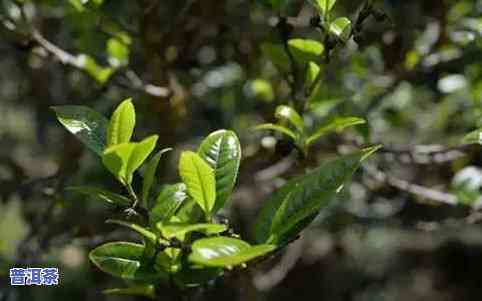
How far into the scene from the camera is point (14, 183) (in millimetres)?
1892

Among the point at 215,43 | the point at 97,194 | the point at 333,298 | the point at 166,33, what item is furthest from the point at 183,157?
the point at 333,298

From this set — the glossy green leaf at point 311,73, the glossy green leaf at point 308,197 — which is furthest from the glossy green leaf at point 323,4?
the glossy green leaf at point 308,197

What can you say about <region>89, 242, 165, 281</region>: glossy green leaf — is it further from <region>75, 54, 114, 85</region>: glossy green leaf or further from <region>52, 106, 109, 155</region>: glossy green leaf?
<region>75, 54, 114, 85</region>: glossy green leaf

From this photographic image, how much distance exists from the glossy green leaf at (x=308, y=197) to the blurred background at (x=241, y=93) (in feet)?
0.99

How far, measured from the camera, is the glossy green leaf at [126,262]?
982mm

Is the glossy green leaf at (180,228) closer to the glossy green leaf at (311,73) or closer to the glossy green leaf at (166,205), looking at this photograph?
the glossy green leaf at (166,205)

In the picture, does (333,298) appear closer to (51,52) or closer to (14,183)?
(14,183)

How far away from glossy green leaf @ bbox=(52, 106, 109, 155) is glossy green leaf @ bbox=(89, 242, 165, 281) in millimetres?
119

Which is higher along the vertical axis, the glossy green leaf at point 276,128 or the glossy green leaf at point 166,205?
the glossy green leaf at point 276,128

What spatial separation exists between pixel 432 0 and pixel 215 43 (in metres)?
0.51

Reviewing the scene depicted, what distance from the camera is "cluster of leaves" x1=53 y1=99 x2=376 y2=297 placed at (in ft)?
3.08

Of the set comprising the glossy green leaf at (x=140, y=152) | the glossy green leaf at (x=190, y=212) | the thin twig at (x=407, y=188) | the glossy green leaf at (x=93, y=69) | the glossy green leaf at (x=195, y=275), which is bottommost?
the thin twig at (x=407, y=188)

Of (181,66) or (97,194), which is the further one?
(181,66)

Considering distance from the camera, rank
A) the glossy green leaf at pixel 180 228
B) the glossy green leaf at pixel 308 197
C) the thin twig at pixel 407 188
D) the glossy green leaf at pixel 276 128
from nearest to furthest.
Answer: the glossy green leaf at pixel 180 228 < the glossy green leaf at pixel 308 197 < the glossy green leaf at pixel 276 128 < the thin twig at pixel 407 188
